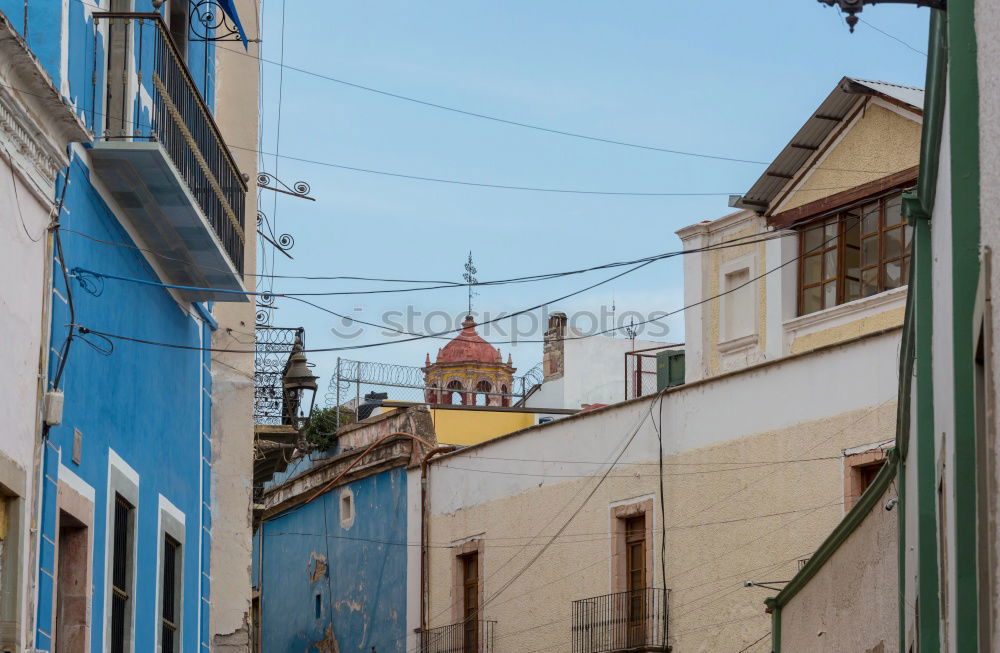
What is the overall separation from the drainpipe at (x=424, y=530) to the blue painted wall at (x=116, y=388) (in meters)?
13.9

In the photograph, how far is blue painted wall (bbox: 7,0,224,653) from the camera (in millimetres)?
9539

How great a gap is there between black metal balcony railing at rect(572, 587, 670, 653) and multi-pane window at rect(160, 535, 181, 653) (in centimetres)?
1055

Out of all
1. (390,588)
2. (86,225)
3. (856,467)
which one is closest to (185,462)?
(86,225)

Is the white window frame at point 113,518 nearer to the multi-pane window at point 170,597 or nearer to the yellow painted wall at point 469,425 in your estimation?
the multi-pane window at point 170,597

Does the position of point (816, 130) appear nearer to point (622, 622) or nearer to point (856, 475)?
point (856, 475)

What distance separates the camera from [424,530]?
27.5 metres

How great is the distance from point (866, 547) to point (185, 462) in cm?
479

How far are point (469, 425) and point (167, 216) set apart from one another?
22.9 metres

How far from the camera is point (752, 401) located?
69.9 feet

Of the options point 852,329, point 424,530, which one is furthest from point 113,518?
point 424,530

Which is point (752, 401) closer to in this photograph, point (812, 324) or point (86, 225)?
point (812, 324)

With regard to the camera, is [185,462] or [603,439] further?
[603,439]

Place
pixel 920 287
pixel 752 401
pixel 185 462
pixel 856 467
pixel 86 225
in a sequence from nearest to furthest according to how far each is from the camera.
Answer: pixel 920 287 < pixel 86 225 < pixel 185 462 < pixel 856 467 < pixel 752 401

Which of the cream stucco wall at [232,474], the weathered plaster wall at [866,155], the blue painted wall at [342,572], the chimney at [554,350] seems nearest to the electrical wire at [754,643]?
the weathered plaster wall at [866,155]
